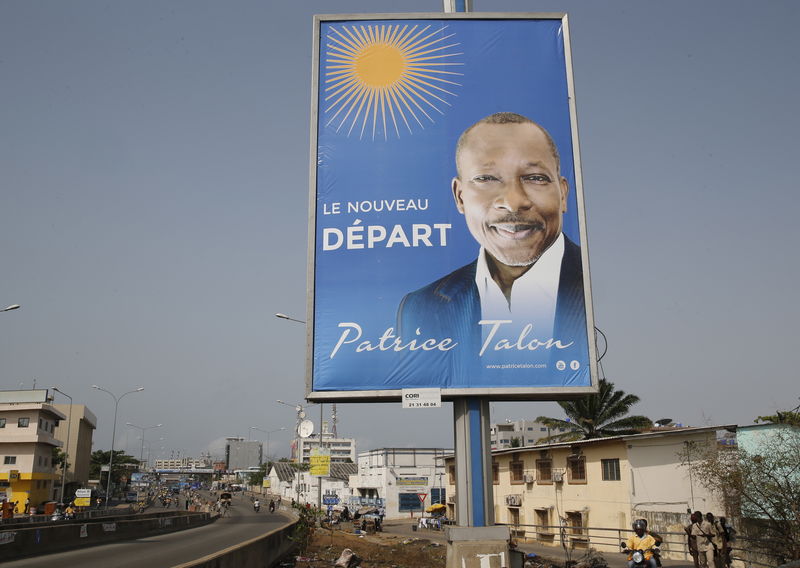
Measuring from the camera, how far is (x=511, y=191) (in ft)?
59.9

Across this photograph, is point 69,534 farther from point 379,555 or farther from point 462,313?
point 462,313

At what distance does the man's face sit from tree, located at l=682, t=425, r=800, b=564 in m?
8.12

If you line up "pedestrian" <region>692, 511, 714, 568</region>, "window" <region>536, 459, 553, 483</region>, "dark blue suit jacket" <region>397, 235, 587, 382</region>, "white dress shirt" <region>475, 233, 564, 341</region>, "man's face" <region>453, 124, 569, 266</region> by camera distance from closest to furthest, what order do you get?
"pedestrian" <region>692, 511, 714, 568</region>, "dark blue suit jacket" <region>397, 235, 587, 382</region>, "white dress shirt" <region>475, 233, 564, 341</region>, "man's face" <region>453, 124, 569, 266</region>, "window" <region>536, 459, 553, 483</region>

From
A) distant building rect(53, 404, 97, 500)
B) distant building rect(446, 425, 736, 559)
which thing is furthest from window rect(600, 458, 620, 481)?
distant building rect(53, 404, 97, 500)

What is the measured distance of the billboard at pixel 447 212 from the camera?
17.1m

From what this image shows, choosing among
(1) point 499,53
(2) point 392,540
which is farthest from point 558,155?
(2) point 392,540

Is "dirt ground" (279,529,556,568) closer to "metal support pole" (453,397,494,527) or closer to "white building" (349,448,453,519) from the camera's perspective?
"metal support pole" (453,397,494,527)

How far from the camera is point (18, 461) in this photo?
214 ft

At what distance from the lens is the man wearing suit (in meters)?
17.3

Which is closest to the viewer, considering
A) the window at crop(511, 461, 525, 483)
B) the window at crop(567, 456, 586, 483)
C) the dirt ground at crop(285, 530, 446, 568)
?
the dirt ground at crop(285, 530, 446, 568)

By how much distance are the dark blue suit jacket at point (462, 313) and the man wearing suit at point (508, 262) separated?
1.0 inches

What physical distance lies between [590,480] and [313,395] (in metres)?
19.1

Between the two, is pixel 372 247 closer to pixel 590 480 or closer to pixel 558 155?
pixel 558 155

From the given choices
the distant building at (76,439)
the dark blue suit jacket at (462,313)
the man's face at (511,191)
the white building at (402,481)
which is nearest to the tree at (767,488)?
the dark blue suit jacket at (462,313)
